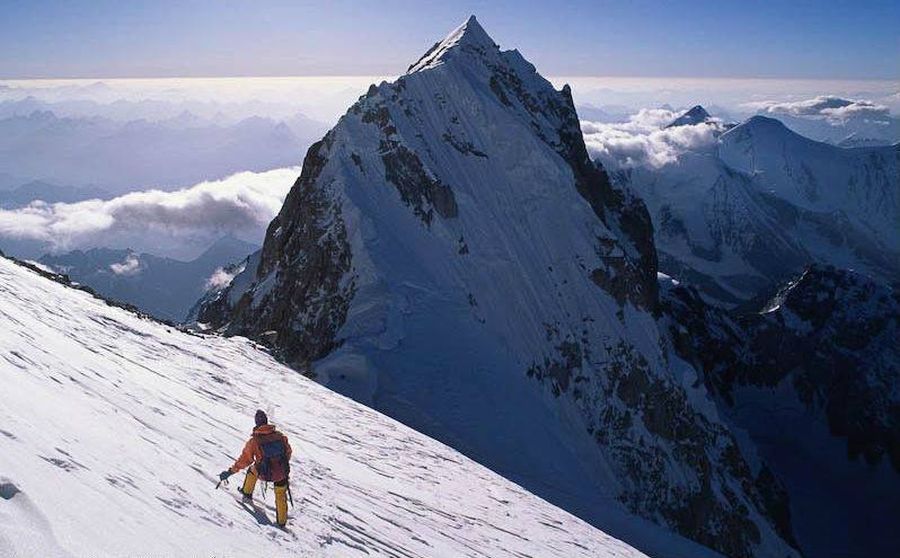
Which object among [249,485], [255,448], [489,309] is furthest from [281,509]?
[489,309]

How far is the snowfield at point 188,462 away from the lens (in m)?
7.53

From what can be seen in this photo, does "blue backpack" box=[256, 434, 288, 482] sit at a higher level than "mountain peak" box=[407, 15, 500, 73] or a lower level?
lower

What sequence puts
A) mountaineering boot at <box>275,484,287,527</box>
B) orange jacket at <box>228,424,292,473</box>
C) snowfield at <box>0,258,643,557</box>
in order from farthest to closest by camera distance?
orange jacket at <box>228,424,292,473</box> < mountaineering boot at <box>275,484,287,527</box> < snowfield at <box>0,258,643,557</box>

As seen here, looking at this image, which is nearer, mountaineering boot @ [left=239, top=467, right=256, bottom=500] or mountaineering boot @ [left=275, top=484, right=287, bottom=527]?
mountaineering boot @ [left=275, top=484, right=287, bottom=527]

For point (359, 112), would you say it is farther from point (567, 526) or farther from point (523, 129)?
point (567, 526)

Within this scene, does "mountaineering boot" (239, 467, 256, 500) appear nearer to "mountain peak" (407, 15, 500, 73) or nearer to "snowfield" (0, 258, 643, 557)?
"snowfield" (0, 258, 643, 557)

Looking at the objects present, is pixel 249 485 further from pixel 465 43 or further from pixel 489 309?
pixel 465 43

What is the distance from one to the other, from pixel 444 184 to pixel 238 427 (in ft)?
120

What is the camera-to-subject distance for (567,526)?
26641mm

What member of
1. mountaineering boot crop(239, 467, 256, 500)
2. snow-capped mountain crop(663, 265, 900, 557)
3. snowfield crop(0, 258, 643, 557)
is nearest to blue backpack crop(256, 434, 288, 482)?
mountaineering boot crop(239, 467, 256, 500)

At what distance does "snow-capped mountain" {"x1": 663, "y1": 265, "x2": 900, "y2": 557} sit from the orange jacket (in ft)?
336

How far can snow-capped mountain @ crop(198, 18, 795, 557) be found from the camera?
1602 inches

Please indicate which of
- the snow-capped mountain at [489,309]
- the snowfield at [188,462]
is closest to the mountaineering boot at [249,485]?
the snowfield at [188,462]

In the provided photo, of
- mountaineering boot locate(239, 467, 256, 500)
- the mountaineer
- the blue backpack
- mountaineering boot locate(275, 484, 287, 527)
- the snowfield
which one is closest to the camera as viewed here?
the snowfield
